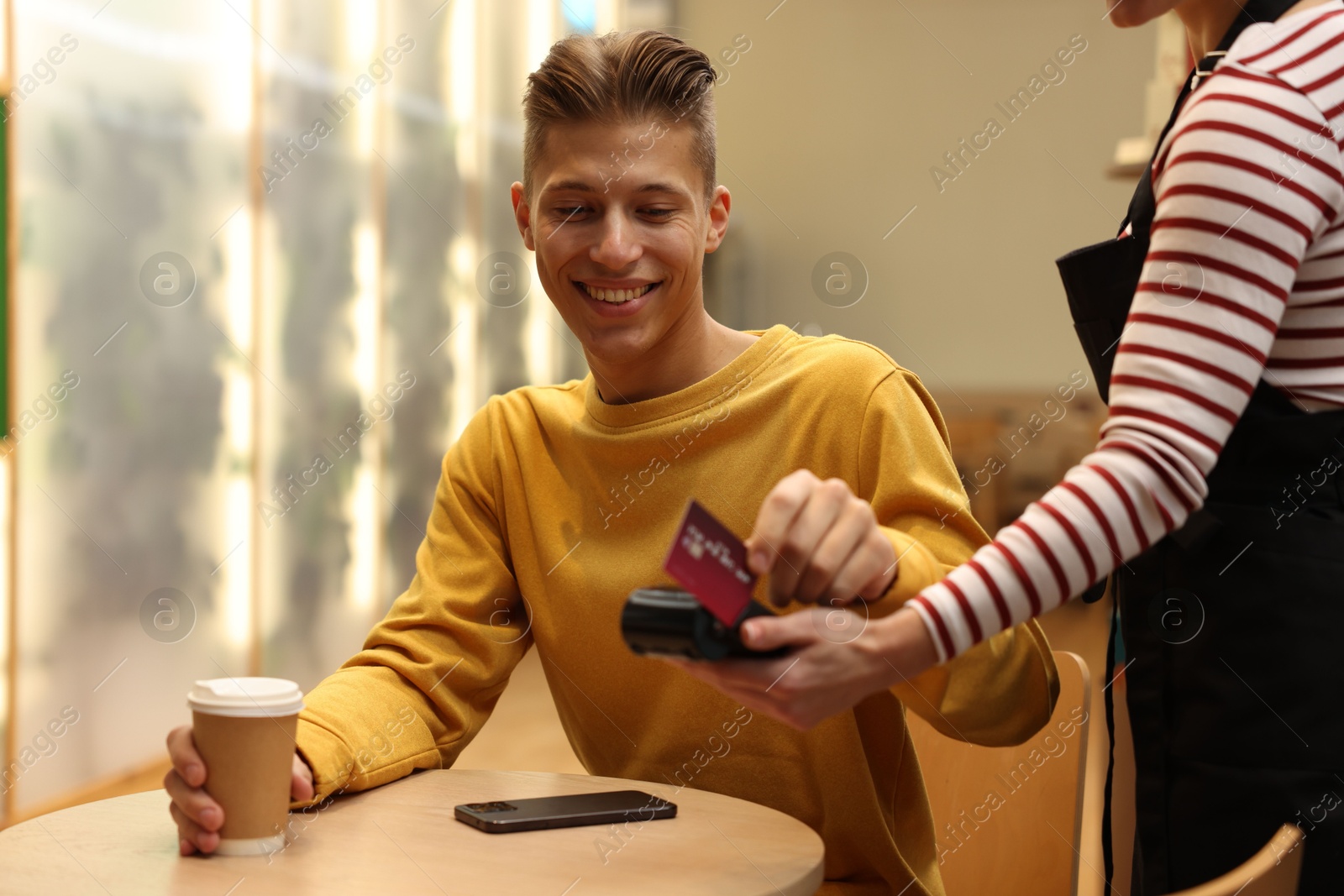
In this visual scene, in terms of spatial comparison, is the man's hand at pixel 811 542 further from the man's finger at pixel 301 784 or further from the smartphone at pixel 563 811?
the man's finger at pixel 301 784

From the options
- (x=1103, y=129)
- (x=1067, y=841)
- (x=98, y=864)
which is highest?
(x=1103, y=129)

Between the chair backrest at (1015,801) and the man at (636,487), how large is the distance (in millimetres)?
113

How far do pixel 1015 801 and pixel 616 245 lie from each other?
0.83 meters

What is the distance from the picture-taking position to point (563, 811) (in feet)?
3.77

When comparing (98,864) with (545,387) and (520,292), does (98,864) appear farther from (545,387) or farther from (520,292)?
(520,292)

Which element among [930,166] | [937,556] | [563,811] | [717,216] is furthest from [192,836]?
[930,166]

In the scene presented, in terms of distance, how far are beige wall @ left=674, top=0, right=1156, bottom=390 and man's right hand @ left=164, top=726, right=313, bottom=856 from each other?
20.6 ft

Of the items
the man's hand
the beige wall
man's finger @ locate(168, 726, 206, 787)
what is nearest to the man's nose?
the man's hand

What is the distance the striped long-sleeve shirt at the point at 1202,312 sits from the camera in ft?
2.72

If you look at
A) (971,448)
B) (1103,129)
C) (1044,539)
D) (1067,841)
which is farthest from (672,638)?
(1103,129)

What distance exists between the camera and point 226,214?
3807 mm

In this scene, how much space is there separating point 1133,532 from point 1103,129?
701cm

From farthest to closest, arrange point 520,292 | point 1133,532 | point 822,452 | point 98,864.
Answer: point 520,292
point 822,452
point 98,864
point 1133,532

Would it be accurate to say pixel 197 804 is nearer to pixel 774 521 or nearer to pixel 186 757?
pixel 186 757
